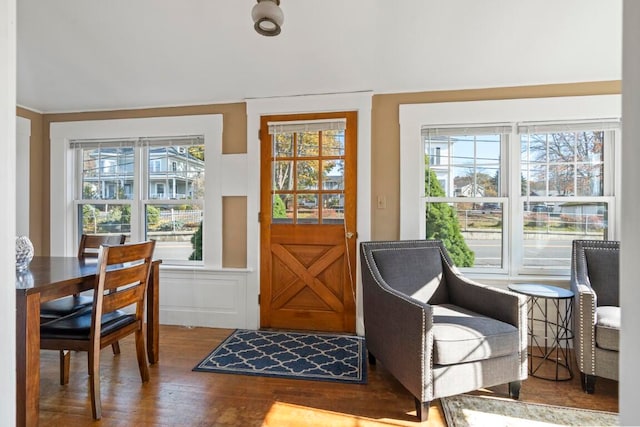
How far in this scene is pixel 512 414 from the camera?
1891 millimetres

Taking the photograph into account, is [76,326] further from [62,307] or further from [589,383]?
[589,383]

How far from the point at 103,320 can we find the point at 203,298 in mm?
1309

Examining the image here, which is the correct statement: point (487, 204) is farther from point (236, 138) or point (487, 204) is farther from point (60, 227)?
point (60, 227)

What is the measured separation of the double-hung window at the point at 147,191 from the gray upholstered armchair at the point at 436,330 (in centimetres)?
197

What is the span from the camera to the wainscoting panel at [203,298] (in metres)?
3.26

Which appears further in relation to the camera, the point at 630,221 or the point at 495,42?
the point at 495,42

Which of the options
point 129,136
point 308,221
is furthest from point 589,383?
point 129,136

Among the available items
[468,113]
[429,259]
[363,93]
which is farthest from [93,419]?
[468,113]

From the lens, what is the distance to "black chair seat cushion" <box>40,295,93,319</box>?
2236 mm

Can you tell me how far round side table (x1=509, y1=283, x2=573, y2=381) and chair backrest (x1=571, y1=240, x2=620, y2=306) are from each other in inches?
6.8

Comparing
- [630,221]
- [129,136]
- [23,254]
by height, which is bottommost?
[23,254]

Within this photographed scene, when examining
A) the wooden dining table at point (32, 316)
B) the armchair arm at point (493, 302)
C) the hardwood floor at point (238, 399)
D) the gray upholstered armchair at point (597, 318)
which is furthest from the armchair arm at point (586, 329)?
the wooden dining table at point (32, 316)

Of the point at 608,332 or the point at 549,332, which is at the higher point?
the point at 608,332

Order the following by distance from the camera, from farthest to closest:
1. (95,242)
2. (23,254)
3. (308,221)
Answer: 1. (308,221)
2. (95,242)
3. (23,254)
